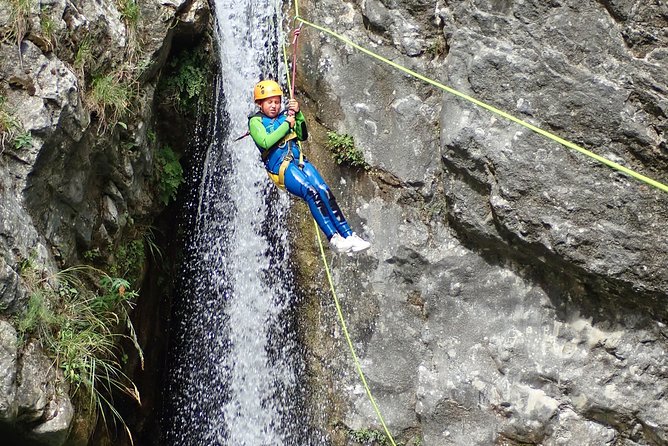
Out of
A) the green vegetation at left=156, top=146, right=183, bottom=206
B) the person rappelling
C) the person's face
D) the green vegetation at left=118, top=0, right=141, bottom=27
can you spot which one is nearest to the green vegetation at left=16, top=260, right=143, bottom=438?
the green vegetation at left=156, top=146, right=183, bottom=206

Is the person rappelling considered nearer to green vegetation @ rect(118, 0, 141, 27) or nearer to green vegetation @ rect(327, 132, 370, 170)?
green vegetation @ rect(327, 132, 370, 170)

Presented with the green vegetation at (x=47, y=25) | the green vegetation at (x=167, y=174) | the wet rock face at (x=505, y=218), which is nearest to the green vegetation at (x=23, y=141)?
the green vegetation at (x=47, y=25)

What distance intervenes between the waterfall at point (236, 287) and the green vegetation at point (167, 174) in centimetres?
58

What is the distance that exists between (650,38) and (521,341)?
2747 mm

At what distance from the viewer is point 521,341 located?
6406mm

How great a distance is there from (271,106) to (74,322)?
240cm

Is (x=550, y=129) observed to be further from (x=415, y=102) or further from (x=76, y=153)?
(x=76, y=153)

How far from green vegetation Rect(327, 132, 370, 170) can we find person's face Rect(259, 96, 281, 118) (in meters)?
1.16

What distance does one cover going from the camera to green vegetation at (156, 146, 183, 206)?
24.7 feet

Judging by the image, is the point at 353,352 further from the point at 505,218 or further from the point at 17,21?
the point at 17,21

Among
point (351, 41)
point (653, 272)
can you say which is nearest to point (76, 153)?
point (351, 41)

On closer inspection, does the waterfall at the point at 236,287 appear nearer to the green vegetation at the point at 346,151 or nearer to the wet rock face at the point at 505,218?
the wet rock face at the point at 505,218

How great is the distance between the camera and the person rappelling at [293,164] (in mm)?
5938

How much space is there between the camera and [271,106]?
6.20 metres
